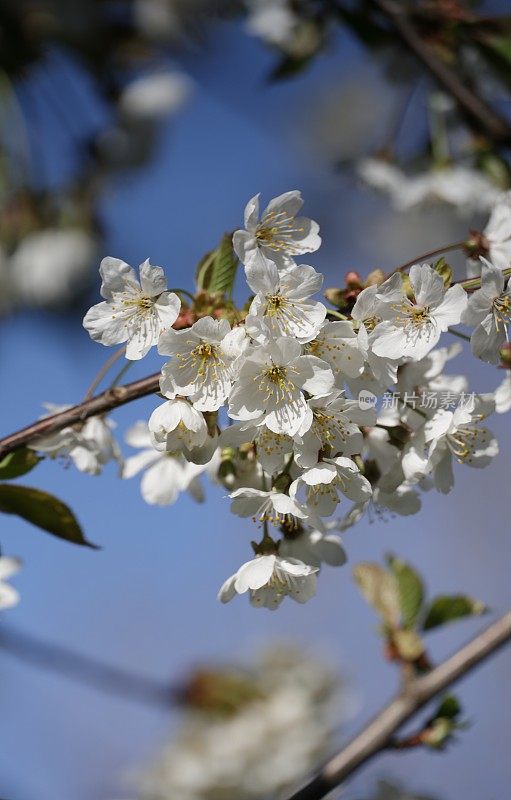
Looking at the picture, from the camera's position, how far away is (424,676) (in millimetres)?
Answer: 1441

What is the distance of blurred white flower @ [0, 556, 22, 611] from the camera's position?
1.17 metres

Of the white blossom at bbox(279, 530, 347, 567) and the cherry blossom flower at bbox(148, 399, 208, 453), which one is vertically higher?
the cherry blossom flower at bbox(148, 399, 208, 453)

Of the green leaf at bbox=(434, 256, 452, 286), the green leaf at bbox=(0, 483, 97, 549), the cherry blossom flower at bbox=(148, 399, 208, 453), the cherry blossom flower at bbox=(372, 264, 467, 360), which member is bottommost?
the cherry blossom flower at bbox=(372, 264, 467, 360)

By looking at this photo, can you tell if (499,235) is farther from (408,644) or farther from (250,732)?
(250,732)

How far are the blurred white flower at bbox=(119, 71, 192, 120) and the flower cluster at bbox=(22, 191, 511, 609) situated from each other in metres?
1.94

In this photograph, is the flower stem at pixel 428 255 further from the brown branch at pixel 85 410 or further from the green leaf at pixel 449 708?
the green leaf at pixel 449 708

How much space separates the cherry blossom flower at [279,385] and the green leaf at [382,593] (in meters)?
0.73

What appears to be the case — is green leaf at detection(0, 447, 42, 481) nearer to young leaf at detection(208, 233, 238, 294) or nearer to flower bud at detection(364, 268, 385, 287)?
young leaf at detection(208, 233, 238, 294)

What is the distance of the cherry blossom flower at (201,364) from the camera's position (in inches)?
36.0

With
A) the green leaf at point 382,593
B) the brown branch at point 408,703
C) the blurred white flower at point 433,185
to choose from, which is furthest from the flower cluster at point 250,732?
the blurred white flower at point 433,185

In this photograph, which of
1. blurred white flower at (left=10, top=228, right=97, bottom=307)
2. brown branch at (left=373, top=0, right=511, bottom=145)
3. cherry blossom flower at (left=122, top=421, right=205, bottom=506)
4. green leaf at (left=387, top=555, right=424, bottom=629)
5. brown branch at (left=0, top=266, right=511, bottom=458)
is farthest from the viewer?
blurred white flower at (left=10, top=228, right=97, bottom=307)

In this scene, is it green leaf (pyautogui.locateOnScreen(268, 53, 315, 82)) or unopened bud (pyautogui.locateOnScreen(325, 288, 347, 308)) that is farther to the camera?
green leaf (pyautogui.locateOnScreen(268, 53, 315, 82))

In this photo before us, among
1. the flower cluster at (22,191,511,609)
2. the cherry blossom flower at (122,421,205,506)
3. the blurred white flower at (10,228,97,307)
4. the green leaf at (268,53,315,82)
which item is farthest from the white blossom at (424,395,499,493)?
the blurred white flower at (10,228,97,307)

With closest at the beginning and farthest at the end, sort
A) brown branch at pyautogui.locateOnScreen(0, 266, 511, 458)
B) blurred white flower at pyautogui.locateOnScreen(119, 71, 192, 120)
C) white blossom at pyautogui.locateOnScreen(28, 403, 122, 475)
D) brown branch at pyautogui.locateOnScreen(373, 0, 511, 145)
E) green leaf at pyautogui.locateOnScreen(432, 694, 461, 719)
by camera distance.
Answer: brown branch at pyautogui.locateOnScreen(0, 266, 511, 458) → white blossom at pyautogui.locateOnScreen(28, 403, 122, 475) → green leaf at pyautogui.locateOnScreen(432, 694, 461, 719) → brown branch at pyautogui.locateOnScreen(373, 0, 511, 145) → blurred white flower at pyautogui.locateOnScreen(119, 71, 192, 120)
